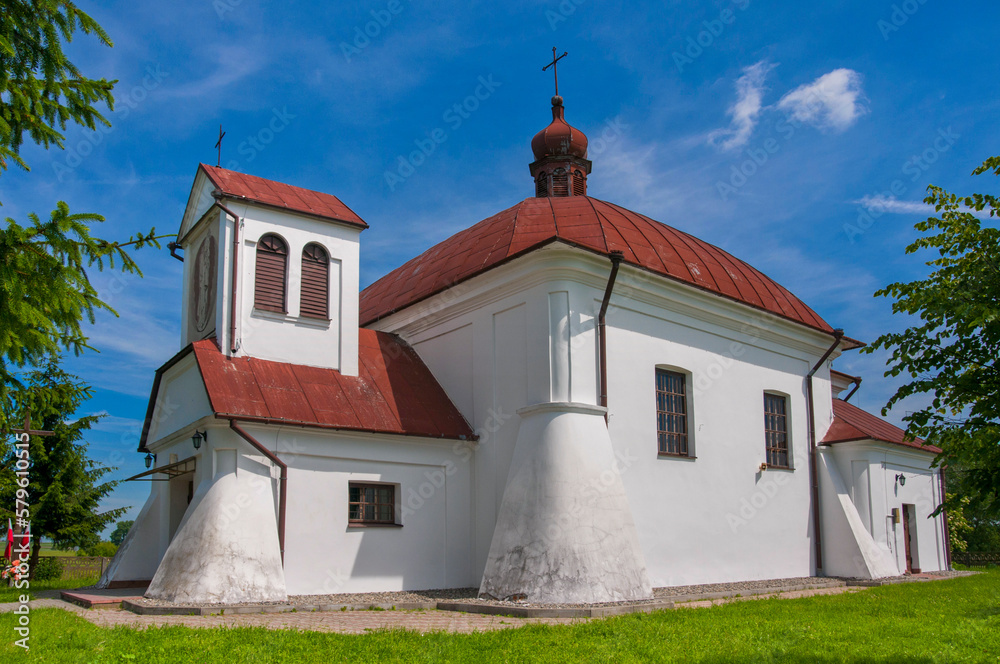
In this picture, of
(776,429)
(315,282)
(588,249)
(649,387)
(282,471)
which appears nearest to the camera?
(282,471)

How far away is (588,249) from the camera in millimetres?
13531

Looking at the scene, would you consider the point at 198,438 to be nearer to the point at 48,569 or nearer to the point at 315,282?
the point at 315,282

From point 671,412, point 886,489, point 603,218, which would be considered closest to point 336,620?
point 671,412

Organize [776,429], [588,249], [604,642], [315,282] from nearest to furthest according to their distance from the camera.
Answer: [604,642], [588,249], [315,282], [776,429]

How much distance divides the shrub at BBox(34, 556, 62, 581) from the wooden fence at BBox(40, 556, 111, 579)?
0.40 feet

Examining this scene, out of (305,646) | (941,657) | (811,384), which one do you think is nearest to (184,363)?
(305,646)

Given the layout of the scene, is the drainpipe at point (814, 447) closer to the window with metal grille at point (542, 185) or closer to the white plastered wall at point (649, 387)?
the white plastered wall at point (649, 387)

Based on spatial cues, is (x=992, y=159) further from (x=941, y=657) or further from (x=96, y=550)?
(x=96, y=550)

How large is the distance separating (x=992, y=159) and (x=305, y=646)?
272 inches

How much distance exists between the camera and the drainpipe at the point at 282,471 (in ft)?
38.9

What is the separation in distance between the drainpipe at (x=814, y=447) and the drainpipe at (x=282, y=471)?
38.6ft

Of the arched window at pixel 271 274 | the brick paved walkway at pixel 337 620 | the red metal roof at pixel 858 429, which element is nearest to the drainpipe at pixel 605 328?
the brick paved walkway at pixel 337 620

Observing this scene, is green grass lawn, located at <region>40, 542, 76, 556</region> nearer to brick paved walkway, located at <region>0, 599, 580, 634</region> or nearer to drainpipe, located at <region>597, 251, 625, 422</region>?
brick paved walkway, located at <region>0, 599, 580, 634</region>

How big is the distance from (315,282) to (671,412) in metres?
7.15
